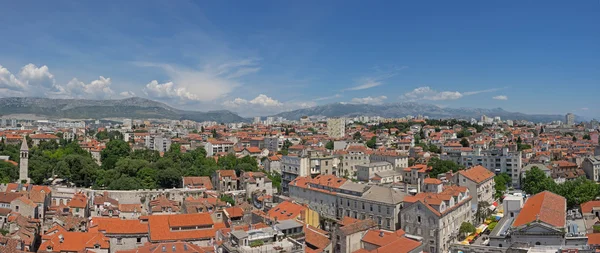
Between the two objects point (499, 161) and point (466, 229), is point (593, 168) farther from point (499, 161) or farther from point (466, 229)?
point (466, 229)

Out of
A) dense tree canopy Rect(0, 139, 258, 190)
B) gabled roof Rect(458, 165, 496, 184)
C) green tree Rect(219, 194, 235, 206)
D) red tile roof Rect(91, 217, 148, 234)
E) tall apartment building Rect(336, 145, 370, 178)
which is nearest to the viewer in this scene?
red tile roof Rect(91, 217, 148, 234)

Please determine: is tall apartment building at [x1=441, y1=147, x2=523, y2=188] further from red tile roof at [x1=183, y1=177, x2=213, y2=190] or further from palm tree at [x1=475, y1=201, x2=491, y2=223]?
red tile roof at [x1=183, y1=177, x2=213, y2=190]

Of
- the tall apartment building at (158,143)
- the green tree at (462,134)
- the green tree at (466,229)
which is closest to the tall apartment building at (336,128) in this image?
the green tree at (462,134)

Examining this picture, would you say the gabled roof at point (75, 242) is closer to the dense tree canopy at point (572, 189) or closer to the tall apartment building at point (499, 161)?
the dense tree canopy at point (572, 189)

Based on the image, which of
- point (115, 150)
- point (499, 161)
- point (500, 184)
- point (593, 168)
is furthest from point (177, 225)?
point (593, 168)

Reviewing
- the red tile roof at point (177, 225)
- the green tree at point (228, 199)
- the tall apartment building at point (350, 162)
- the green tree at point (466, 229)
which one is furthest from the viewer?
the tall apartment building at point (350, 162)

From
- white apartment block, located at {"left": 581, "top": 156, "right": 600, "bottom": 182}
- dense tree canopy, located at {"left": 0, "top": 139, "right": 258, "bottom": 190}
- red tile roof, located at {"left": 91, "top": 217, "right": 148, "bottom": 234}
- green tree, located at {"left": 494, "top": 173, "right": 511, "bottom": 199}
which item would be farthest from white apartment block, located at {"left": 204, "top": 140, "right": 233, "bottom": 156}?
white apartment block, located at {"left": 581, "top": 156, "right": 600, "bottom": 182}
